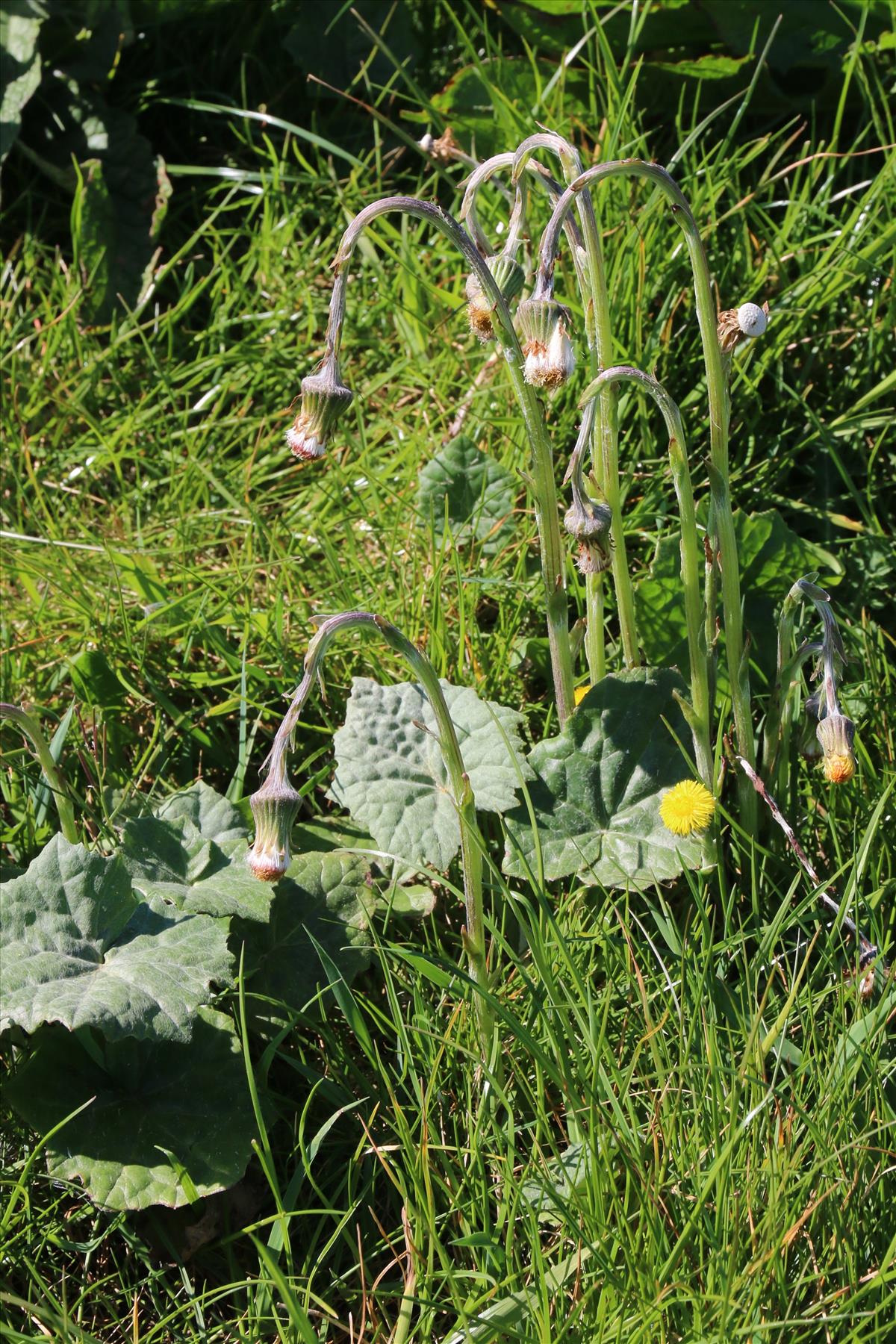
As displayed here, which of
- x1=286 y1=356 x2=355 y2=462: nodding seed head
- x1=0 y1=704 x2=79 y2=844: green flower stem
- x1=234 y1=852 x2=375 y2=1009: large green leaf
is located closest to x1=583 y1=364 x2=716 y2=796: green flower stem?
x1=286 y1=356 x2=355 y2=462: nodding seed head

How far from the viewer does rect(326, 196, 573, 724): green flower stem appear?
4.99 feet

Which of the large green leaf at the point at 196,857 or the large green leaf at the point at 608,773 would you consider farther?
the large green leaf at the point at 608,773

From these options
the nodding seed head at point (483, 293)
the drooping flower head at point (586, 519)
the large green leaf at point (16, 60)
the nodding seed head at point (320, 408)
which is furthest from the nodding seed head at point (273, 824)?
the large green leaf at point (16, 60)

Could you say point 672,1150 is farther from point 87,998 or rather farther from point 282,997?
point 87,998

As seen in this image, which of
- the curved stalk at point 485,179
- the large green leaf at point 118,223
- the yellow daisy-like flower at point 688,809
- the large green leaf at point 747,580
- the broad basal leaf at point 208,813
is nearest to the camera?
the curved stalk at point 485,179

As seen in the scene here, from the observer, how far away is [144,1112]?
1.72 meters

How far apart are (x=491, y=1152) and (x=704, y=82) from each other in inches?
95.7

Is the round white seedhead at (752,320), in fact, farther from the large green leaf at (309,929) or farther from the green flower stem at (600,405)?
the large green leaf at (309,929)

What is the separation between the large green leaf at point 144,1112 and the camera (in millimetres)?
1633

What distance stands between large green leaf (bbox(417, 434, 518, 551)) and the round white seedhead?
0.91 meters

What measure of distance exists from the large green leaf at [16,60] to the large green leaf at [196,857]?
2.06m

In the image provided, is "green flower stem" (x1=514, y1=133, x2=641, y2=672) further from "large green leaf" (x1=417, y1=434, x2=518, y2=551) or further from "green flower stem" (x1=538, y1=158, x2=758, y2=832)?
"large green leaf" (x1=417, y1=434, x2=518, y2=551)


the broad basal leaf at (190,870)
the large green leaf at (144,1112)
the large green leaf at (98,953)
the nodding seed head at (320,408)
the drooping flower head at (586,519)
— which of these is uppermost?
the nodding seed head at (320,408)

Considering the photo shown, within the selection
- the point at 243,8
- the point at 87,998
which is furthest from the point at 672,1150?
the point at 243,8
